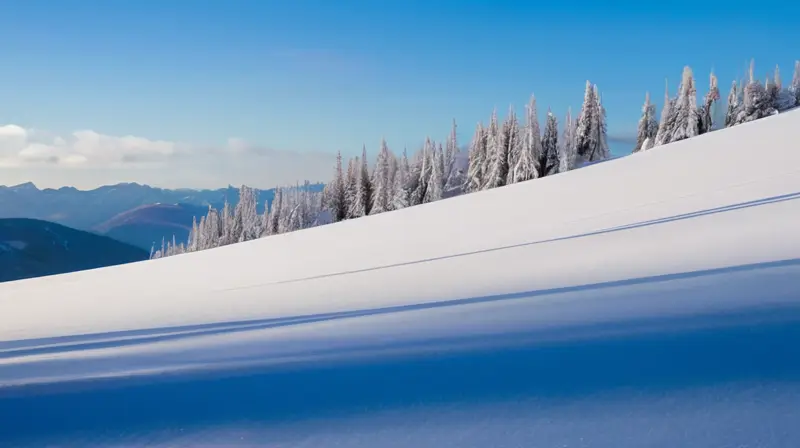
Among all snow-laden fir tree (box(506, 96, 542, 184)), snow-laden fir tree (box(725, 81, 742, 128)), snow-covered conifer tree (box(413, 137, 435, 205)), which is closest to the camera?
snow-laden fir tree (box(506, 96, 542, 184))

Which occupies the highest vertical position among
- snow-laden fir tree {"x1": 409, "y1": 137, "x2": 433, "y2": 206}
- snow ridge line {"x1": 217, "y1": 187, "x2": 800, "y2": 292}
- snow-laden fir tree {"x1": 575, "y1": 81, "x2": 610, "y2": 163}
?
snow-laden fir tree {"x1": 575, "y1": 81, "x2": 610, "y2": 163}

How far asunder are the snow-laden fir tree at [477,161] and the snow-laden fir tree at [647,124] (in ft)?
55.1

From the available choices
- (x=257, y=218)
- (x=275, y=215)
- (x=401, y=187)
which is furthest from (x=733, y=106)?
(x=257, y=218)

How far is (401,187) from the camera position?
5281 centimetres

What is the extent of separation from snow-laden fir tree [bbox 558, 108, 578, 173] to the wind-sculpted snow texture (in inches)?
1500

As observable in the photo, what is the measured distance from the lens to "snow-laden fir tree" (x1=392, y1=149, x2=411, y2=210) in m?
50.9

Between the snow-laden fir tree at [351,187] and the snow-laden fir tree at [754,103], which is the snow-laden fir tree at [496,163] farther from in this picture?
the snow-laden fir tree at [754,103]

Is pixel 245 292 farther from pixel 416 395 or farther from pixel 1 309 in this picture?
pixel 416 395

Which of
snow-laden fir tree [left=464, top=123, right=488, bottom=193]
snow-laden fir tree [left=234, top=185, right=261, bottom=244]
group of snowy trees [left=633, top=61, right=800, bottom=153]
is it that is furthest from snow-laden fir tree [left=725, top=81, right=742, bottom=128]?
snow-laden fir tree [left=234, top=185, right=261, bottom=244]

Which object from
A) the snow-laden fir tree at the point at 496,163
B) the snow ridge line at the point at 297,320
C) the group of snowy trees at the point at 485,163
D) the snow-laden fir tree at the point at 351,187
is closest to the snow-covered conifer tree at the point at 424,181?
the group of snowy trees at the point at 485,163

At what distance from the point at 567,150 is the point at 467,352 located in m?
49.5

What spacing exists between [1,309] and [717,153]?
25172mm

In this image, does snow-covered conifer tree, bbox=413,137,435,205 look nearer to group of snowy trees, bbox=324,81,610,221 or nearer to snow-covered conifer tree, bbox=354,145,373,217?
group of snowy trees, bbox=324,81,610,221

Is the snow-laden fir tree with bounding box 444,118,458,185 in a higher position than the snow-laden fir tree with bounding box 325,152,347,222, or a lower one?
higher
